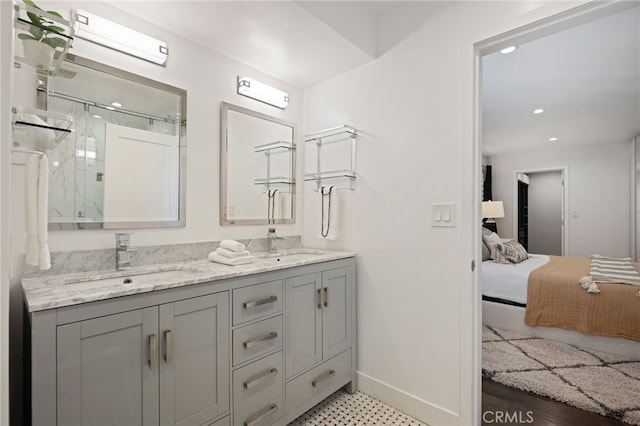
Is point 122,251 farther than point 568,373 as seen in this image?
No

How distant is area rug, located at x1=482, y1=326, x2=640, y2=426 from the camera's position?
1.98 metres

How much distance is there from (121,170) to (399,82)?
169 centimetres

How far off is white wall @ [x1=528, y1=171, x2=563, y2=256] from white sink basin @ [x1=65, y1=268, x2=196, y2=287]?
7333 mm

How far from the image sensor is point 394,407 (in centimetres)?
197

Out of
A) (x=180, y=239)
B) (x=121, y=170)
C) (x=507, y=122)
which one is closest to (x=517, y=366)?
(x=180, y=239)

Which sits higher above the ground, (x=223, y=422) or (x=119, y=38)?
(x=119, y=38)

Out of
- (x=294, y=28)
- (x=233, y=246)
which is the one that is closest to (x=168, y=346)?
(x=233, y=246)

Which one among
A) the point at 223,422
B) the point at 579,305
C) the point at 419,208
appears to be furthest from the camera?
the point at 579,305

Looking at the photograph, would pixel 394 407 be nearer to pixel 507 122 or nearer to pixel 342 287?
pixel 342 287

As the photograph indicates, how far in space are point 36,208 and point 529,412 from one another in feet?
8.87

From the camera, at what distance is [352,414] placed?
1892 mm

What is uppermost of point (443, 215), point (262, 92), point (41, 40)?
point (262, 92)

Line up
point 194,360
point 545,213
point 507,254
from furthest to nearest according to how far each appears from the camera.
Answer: point 545,213, point 507,254, point 194,360

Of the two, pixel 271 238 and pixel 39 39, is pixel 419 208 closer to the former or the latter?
pixel 271 238
